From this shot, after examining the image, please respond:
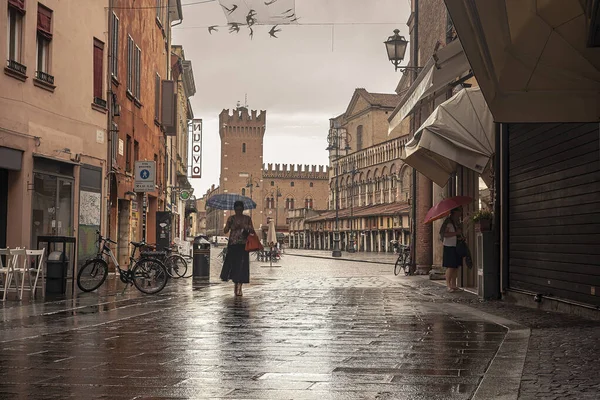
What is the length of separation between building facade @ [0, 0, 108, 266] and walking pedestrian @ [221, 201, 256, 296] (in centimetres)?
469

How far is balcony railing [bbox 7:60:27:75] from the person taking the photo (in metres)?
17.1

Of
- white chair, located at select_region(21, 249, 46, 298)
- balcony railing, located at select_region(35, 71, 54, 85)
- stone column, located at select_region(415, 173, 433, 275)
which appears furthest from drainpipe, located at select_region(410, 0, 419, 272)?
white chair, located at select_region(21, 249, 46, 298)

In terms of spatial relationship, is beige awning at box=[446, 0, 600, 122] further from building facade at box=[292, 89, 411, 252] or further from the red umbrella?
building facade at box=[292, 89, 411, 252]

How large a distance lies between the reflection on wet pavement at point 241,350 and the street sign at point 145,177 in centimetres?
1179

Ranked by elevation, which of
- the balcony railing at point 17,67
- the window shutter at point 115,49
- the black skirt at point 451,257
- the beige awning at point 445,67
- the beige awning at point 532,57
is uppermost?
the window shutter at point 115,49

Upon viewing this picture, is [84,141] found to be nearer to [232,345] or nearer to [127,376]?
[232,345]

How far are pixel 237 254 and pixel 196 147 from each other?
4789 centimetres

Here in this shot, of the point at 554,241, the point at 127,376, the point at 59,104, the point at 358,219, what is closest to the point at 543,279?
the point at 554,241

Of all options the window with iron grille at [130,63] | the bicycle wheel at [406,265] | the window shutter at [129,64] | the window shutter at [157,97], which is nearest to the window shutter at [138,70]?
the window with iron grille at [130,63]

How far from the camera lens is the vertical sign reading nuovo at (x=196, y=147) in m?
62.4

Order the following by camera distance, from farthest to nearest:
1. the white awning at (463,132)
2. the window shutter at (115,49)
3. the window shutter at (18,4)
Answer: the window shutter at (115,49)
the window shutter at (18,4)
the white awning at (463,132)

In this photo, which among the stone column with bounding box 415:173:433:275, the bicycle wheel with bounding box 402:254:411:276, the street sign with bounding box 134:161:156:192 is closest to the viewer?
the street sign with bounding box 134:161:156:192

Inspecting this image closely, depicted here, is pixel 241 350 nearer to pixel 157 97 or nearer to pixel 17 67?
pixel 17 67

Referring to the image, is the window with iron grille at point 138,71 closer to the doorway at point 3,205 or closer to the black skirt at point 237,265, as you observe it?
the doorway at point 3,205
